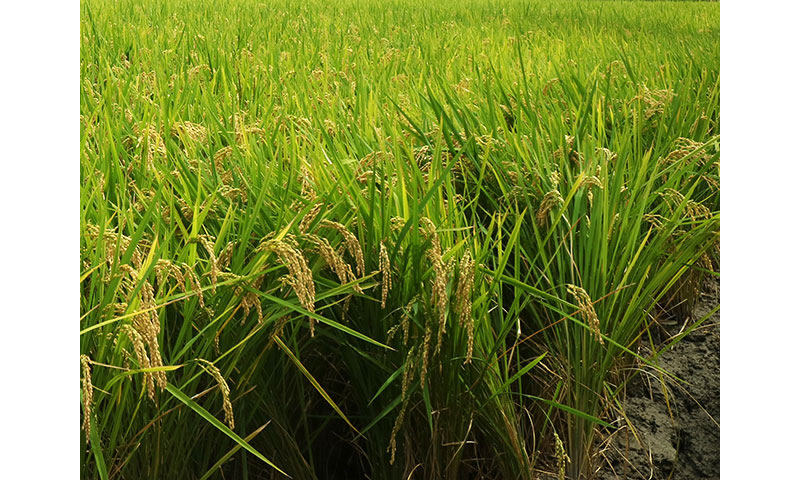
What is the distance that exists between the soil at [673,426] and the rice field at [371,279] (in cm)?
6

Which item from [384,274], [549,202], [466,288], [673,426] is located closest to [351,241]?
[384,274]

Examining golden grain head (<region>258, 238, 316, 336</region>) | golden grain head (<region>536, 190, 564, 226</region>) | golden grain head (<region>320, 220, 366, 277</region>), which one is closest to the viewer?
golden grain head (<region>258, 238, 316, 336</region>)

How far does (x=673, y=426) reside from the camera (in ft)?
5.19

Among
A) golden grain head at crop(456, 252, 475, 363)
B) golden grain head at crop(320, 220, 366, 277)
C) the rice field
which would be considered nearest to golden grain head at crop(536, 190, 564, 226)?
the rice field

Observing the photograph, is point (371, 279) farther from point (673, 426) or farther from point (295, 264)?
point (673, 426)

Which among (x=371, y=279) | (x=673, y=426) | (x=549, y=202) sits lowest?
(x=673, y=426)

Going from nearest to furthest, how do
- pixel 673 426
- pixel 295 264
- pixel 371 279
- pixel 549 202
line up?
pixel 295 264, pixel 371 279, pixel 549 202, pixel 673 426

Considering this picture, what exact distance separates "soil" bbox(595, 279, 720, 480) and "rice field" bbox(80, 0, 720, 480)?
0.06m

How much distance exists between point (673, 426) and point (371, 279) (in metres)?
0.85

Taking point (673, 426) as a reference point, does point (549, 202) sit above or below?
above

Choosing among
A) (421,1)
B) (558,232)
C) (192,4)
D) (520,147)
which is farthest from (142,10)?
(558,232)

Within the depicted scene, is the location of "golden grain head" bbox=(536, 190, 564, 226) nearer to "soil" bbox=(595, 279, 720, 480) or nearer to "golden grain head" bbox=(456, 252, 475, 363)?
"golden grain head" bbox=(456, 252, 475, 363)

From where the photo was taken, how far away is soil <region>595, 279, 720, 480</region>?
1486mm

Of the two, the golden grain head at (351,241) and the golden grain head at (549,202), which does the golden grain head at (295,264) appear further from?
the golden grain head at (549,202)
